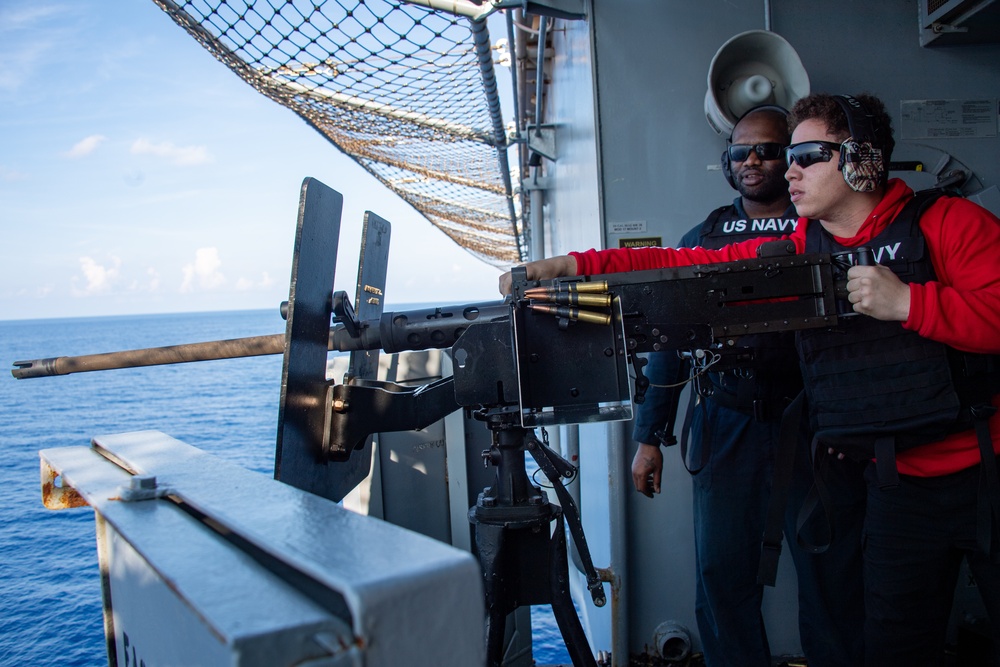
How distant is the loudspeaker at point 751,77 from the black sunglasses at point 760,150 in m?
0.27

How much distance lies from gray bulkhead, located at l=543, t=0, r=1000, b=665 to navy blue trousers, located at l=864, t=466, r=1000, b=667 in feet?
3.37

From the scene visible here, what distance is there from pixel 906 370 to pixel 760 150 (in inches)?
38.4

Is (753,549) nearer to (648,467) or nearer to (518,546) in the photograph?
(648,467)

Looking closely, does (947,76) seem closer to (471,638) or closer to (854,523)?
(854,523)

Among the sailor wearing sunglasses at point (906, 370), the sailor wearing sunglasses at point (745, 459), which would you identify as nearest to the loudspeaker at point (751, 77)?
the sailor wearing sunglasses at point (745, 459)

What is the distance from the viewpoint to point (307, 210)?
178 centimetres

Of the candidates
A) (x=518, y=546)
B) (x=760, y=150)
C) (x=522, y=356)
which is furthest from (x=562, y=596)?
(x=760, y=150)

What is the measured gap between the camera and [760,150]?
2.54 m

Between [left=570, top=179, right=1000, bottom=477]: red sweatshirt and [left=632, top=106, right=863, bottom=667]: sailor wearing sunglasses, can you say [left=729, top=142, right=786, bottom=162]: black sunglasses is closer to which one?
[left=632, top=106, right=863, bottom=667]: sailor wearing sunglasses

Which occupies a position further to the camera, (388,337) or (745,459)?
(745,459)

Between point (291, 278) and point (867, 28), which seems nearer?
point (291, 278)

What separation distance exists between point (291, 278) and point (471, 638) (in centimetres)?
125

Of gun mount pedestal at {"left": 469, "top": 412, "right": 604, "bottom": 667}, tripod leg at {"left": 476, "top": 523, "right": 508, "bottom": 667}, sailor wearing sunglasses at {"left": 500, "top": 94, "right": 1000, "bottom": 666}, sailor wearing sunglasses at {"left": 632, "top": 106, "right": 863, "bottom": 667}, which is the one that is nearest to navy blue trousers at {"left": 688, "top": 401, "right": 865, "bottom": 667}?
sailor wearing sunglasses at {"left": 632, "top": 106, "right": 863, "bottom": 667}

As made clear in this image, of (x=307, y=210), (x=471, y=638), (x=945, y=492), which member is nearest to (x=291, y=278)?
(x=307, y=210)
